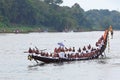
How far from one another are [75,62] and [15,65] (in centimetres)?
740

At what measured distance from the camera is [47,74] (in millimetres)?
53469

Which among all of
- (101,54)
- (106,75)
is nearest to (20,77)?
(106,75)

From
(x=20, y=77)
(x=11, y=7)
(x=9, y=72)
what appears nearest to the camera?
(x=20, y=77)

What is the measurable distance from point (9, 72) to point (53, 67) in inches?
254

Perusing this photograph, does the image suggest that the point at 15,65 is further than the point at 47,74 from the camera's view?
Yes

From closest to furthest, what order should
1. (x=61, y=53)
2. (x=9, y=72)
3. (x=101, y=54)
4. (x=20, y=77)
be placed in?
(x=20, y=77) → (x=9, y=72) → (x=61, y=53) → (x=101, y=54)

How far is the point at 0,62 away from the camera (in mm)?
64812

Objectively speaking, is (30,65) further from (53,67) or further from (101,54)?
(101,54)

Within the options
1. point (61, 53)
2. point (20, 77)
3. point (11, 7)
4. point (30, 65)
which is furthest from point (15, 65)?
point (11, 7)

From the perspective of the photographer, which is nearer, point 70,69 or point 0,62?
point 70,69

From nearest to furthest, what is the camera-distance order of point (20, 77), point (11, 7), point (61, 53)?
1. point (20, 77)
2. point (61, 53)
3. point (11, 7)

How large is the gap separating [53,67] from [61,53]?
3.58 m

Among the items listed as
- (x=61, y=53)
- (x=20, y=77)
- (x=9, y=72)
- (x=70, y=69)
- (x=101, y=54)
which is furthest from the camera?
(x=101, y=54)

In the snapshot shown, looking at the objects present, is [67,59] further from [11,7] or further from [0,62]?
[11,7]
